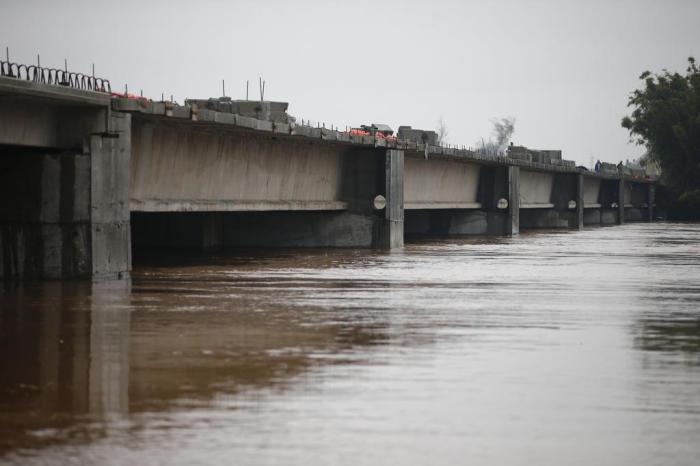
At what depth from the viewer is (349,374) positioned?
15.1 metres

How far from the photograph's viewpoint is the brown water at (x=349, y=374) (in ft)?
36.8

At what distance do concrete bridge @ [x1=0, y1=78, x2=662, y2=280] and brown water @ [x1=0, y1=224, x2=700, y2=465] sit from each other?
1883 millimetres

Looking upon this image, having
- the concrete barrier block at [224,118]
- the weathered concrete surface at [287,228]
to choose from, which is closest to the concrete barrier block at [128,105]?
the concrete barrier block at [224,118]

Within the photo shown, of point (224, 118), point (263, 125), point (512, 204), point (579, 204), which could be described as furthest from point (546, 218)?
point (224, 118)

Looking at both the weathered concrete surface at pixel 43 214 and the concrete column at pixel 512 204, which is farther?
the concrete column at pixel 512 204

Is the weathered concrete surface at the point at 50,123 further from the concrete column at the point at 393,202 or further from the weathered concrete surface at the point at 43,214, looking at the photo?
the concrete column at the point at 393,202

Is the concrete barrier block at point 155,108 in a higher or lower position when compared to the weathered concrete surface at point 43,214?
higher

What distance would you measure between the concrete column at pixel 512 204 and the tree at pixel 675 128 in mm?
47287

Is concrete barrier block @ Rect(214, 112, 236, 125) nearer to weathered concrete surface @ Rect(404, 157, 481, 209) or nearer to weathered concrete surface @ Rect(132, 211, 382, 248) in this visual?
weathered concrete surface @ Rect(132, 211, 382, 248)

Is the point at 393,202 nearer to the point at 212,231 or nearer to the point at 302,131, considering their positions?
the point at 212,231

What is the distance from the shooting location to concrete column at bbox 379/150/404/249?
5222 cm

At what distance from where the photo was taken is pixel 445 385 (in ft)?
47.1

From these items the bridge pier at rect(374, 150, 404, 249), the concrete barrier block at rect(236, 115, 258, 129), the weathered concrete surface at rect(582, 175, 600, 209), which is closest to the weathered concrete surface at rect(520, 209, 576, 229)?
the weathered concrete surface at rect(582, 175, 600, 209)

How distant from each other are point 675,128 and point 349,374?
110 m
